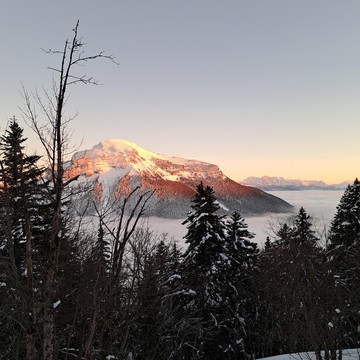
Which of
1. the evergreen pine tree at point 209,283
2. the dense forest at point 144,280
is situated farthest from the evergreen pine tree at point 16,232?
the evergreen pine tree at point 209,283

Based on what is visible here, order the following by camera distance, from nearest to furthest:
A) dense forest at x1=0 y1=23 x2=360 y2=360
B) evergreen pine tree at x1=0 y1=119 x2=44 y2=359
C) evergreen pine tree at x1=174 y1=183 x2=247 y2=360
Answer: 1. dense forest at x1=0 y1=23 x2=360 y2=360
2. evergreen pine tree at x1=0 y1=119 x2=44 y2=359
3. evergreen pine tree at x1=174 y1=183 x2=247 y2=360

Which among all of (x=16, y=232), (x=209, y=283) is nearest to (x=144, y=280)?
(x=16, y=232)

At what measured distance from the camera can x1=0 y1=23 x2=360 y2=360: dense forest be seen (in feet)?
19.1

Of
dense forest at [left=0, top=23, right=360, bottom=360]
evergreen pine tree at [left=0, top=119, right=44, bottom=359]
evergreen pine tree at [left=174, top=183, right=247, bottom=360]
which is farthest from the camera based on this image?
evergreen pine tree at [left=174, top=183, right=247, bottom=360]

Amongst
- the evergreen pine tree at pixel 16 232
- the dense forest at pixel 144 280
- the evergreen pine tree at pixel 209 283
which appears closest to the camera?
the dense forest at pixel 144 280

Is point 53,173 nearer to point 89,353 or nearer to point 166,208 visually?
point 89,353

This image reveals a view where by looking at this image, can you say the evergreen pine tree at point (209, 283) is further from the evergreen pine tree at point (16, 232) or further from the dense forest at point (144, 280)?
the evergreen pine tree at point (16, 232)

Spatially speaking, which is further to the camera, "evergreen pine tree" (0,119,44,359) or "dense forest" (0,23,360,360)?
"evergreen pine tree" (0,119,44,359)

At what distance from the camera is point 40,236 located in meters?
14.8

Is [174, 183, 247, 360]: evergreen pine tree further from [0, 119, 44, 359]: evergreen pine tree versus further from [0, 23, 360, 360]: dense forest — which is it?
[0, 119, 44, 359]: evergreen pine tree

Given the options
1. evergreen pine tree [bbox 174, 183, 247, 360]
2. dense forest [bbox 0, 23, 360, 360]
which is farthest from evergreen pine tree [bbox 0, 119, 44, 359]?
evergreen pine tree [bbox 174, 183, 247, 360]

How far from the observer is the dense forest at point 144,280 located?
19.1ft

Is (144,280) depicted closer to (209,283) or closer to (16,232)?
(16,232)

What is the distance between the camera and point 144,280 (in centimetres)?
1084
